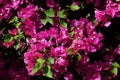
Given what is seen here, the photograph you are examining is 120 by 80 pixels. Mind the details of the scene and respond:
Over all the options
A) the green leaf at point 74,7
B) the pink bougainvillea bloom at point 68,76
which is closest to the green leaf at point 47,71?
the pink bougainvillea bloom at point 68,76

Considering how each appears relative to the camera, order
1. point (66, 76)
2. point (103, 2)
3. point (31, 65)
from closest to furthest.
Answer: point (31, 65) → point (66, 76) → point (103, 2)

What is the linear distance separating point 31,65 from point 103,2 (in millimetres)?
739

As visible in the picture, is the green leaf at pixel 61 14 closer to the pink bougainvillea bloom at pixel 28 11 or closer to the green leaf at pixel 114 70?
the pink bougainvillea bloom at pixel 28 11

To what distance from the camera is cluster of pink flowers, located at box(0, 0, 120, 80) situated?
2.46m

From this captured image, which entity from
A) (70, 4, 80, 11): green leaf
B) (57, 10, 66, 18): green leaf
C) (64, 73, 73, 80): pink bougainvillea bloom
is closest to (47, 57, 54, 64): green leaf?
(64, 73, 73, 80): pink bougainvillea bloom

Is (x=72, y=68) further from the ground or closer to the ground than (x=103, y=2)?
closer to the ground

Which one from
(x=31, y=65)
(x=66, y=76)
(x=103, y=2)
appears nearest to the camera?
(x=31, y=65)

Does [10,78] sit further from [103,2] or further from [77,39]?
[103,2]

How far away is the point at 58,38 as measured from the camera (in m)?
2.55

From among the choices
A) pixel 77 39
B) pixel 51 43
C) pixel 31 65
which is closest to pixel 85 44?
pixel 77 39

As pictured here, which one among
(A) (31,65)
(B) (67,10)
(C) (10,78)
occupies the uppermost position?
(B) (67,10)

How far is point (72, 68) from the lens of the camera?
2654 mm

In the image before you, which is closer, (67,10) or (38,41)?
(38,41)

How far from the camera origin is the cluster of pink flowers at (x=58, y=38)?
8.05ft
